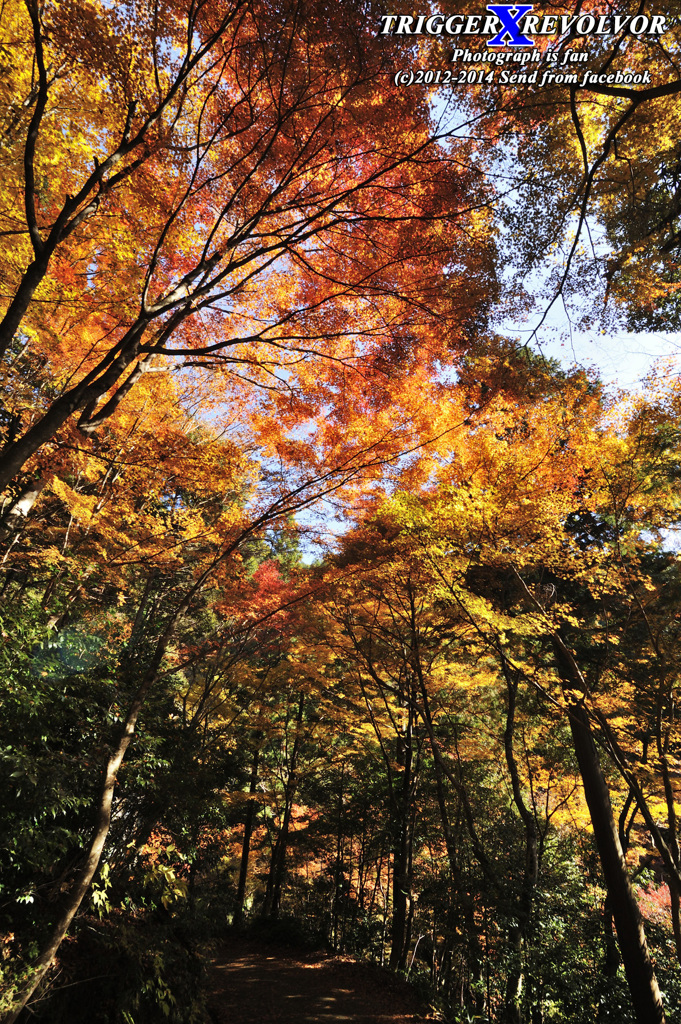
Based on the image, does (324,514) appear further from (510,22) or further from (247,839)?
(247,839)

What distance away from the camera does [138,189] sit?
4.49 meters

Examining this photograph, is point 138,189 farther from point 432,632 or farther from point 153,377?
point 432,632

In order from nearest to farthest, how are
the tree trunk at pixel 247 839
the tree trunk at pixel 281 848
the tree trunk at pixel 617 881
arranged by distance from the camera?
the tree trunk at pixel 617 881 → the tree trunk at pixel 281 848 → the tree trunk at pixel 247 839

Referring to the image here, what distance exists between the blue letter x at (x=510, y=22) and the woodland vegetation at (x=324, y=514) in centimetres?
36

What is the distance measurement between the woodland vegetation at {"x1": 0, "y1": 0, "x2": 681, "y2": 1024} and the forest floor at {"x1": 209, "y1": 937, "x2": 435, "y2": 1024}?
1.93 feet

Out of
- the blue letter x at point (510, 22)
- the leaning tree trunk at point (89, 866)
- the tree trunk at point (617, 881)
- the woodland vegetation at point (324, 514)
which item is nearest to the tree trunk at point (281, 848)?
the woodland vegetation at point (324, 514)

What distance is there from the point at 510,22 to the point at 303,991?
13784 mm

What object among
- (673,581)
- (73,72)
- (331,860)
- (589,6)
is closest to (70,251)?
(73,72)

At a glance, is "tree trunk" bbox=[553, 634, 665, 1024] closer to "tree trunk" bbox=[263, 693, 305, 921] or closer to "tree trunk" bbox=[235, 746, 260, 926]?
"tree trunk" bbox=[263, 693, 305, 921]

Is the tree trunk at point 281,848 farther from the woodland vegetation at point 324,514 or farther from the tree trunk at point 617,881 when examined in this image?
the tree trunk at point 617,881

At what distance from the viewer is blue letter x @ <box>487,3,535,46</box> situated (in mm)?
3393

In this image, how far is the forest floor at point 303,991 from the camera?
751 cm

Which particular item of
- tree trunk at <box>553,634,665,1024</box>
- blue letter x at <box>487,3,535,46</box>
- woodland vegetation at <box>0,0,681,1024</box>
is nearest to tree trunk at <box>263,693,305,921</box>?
woodland vegetation at <box>0,0,681,1024</box>

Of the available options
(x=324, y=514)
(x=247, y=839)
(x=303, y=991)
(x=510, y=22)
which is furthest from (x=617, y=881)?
(x=510, y=22)
